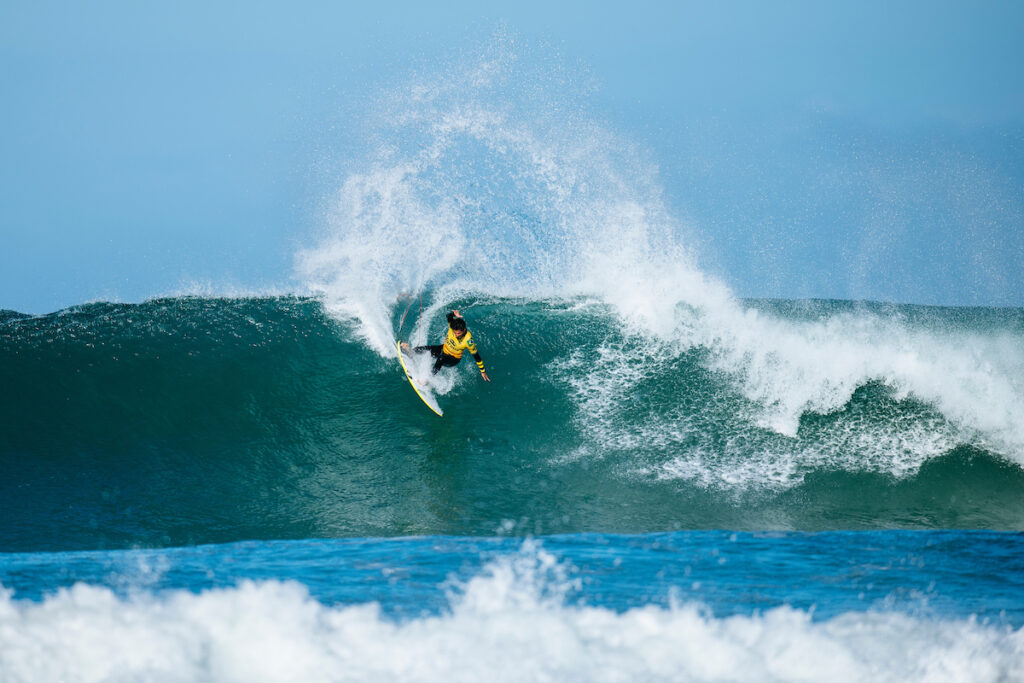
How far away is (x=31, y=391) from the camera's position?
7.48 meters

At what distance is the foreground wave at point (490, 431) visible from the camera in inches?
224

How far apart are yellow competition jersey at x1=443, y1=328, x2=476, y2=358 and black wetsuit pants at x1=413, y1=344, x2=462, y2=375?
0.06 m

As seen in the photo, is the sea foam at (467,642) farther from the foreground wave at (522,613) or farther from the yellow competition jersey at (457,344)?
the yellow competition jersey at (457,344)

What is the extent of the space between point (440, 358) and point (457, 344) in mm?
339

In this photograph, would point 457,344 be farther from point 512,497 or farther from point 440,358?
point 512,497

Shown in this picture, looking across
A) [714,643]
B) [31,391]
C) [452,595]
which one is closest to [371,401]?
[452,595]

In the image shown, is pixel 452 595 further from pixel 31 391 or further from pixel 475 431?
pixel 31 391

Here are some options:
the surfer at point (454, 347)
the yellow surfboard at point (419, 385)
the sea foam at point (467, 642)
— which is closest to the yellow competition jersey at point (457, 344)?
the surfer at point (454, 347)

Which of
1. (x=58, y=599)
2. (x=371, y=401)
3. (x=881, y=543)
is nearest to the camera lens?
(x=58, y=599)

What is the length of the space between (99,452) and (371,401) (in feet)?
8.79

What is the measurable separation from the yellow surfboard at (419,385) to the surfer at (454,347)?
211 millimetres

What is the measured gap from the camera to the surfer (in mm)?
6691

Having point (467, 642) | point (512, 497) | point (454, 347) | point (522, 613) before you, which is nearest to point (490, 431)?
point (454, 347)

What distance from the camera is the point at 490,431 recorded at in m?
6.75
